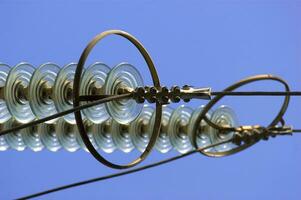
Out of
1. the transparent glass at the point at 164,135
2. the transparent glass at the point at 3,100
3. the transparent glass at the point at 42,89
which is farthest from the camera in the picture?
the transparent glass at the point at 164,135

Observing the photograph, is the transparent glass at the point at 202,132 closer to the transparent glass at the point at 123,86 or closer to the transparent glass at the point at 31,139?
the transparent glass at the point at 123,86

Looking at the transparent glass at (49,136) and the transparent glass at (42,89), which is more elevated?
the transparent glass at (42,89)

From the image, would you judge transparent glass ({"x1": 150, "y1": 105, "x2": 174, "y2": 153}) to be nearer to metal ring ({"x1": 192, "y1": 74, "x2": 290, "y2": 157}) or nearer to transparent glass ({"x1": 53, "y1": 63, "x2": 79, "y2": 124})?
metal ring ({"x1": 192, "y1": 74, "x2": 290, "y2": 157})

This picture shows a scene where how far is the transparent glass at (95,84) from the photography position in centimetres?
386

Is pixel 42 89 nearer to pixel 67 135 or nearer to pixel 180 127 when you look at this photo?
pixel 67 135

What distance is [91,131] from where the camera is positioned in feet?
16.8

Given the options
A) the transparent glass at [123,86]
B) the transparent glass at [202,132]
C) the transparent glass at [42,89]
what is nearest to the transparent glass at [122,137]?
the transparent glass at [202,132]

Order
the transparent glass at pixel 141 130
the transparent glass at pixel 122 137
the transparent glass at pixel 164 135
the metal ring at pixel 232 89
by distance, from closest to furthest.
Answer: the metal ring at pixel 232 89, the transparent glass at pixel 122 137, the transparent glass at pixel 141 130, the transparent glass at pixel 164 135

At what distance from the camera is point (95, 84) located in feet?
12.8

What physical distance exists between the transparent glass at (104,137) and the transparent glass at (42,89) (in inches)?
28.4

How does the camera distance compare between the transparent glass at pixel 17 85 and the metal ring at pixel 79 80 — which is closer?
the metal ring at pixel 79 80

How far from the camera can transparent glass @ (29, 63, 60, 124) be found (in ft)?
14.5

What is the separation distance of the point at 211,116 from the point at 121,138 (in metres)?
0.93

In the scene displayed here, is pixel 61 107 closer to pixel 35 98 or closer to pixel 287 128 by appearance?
pixel 35 98
